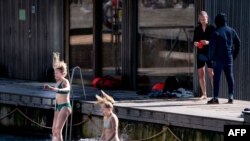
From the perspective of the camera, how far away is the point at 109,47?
63.4 ft

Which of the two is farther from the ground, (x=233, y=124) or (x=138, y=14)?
(x=138, y=14)

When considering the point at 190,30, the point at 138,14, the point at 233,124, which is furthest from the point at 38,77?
the point at 233,124

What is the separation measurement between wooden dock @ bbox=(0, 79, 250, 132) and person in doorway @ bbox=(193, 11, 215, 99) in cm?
48

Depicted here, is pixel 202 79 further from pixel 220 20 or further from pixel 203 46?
pixel 220 20

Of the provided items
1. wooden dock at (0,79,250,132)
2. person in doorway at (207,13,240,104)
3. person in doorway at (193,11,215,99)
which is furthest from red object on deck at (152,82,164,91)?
person in doorway at (207,13,240,104)

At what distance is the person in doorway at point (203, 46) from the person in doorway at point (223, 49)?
566mm

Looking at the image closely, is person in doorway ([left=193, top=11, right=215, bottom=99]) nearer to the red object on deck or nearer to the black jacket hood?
the black jacket hood

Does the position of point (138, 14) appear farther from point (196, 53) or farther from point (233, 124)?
point (233, 124)

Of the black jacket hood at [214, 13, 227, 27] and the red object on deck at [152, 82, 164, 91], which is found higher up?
the black jacket hood at [214, 13, 227, 27]

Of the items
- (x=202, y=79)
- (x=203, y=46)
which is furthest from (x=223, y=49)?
(x=202, y=79)

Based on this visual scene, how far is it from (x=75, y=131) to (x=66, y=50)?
4.10 metres

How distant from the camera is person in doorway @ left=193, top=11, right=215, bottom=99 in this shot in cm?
1562

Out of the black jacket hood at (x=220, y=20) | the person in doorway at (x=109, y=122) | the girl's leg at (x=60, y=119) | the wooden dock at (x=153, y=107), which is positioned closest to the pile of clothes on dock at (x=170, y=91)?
the wooden dock at (x=153, y=107)

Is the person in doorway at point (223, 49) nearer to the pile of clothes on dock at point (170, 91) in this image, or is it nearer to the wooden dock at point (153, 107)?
the wooden dock at point (153, 107)
